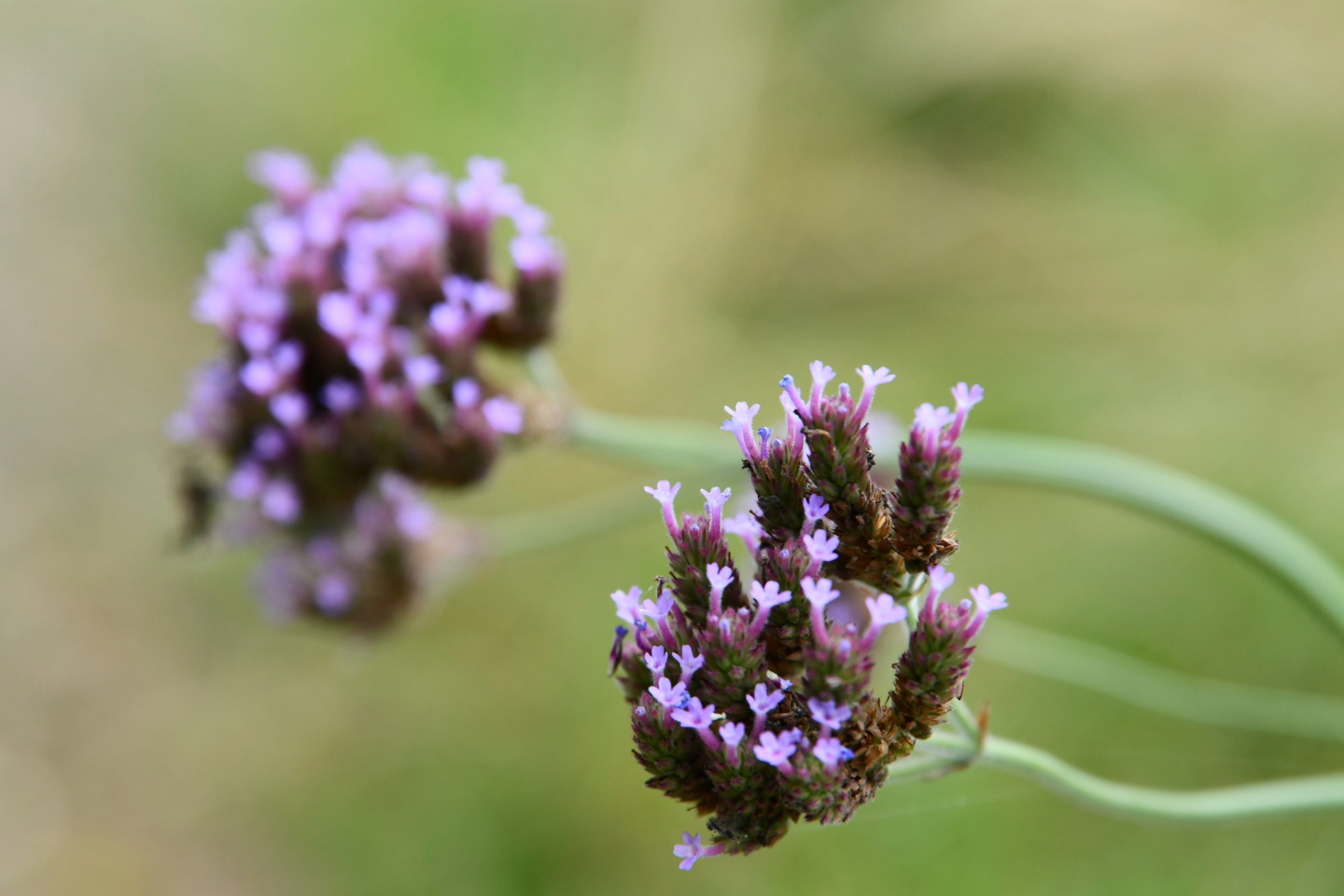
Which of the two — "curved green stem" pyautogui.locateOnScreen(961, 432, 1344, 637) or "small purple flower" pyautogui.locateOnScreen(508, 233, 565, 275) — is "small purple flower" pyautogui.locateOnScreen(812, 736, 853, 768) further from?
"small purple flower" pyautogui.locateOnScreen(508, 233, 565, 275)

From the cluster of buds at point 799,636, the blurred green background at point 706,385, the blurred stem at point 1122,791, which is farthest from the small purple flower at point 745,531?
the blurred green background at point 706,385

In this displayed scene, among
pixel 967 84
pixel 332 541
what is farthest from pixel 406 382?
pixel 967 84

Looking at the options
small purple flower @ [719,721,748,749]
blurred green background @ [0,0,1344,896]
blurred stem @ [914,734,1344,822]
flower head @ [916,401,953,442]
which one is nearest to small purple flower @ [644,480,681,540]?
small purple flower @ [719,721,748,749]

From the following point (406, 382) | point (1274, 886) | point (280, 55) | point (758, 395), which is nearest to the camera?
point (406, 382)

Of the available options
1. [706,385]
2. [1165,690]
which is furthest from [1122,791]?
[706,385]

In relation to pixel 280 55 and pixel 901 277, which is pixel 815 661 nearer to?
pixel 901 277

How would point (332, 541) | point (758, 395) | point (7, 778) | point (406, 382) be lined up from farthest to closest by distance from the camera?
point (7, 778) → point (758, 395) → point (332, 541) → point (406, 382)

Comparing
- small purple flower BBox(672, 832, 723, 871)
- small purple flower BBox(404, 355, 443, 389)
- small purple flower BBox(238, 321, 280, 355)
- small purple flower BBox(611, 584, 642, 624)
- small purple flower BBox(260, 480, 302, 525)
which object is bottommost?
small purple flower BBox(672, 832, 723, 871)

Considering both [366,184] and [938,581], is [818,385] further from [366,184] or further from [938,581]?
[366,184]
